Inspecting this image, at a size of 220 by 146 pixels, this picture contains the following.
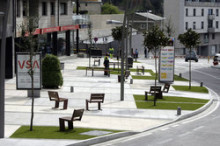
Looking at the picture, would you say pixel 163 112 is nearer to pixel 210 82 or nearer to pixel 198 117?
pixel 198 117

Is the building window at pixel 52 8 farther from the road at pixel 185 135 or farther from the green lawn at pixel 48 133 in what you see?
the green lawn at pixel 48 133

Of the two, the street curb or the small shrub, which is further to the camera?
the small shrub

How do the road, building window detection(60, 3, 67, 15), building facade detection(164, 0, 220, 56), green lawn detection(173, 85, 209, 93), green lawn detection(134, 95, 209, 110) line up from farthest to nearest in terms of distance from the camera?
1. building facade detection(164, 0, 220, 56)
2. building window detection(60, 3, 67, 15)
3. green lawn detection(173, 85, 209, 93)
4. green lawn detection(134, 95, 209, 110)
5. the road

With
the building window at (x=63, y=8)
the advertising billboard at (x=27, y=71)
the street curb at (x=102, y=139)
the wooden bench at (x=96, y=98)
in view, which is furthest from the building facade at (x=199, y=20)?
the street curb at (x=102, y=139)

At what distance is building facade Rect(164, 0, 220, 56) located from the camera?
113938mm

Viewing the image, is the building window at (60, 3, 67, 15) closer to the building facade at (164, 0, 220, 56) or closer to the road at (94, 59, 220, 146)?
the road at (94, 59, 220, 146)

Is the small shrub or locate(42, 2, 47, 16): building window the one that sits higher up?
locate(42, 2, 47, 16): building window

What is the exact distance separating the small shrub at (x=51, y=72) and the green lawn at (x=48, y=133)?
43.7 feet

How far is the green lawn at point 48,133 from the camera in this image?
20172mm

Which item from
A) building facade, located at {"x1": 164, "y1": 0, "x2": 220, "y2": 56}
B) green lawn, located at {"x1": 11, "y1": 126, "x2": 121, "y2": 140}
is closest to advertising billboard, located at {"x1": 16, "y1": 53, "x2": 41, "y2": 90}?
green lawn, located at {"x1": 11, "y1": 126, "x2": 121, "y2": 140}

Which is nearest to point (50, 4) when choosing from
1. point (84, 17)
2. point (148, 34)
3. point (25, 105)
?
point (84, 17)

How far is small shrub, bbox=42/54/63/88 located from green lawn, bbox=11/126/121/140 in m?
13.3

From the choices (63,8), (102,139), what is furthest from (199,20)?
(102,139)

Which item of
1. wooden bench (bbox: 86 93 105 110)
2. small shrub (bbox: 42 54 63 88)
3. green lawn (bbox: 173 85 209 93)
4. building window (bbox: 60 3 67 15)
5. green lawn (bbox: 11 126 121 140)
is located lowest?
green lawn (bbox: 11 126 121 140)
